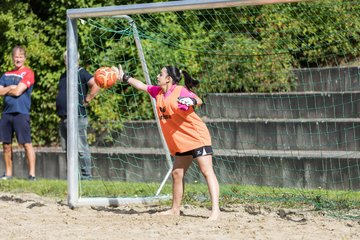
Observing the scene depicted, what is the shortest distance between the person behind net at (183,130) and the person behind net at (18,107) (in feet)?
12.2

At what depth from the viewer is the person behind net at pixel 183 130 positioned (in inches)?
353

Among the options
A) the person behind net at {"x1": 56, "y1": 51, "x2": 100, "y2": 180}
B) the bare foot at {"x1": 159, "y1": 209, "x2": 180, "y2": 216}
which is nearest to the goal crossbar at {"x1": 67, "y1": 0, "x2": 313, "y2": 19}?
the person behind net at {"x1": 56, "y1": 51, "x2": 100, "y2": 180}

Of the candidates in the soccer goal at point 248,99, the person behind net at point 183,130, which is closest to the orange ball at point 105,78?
the person behind net at point 183,130

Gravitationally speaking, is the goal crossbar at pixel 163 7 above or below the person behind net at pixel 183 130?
above

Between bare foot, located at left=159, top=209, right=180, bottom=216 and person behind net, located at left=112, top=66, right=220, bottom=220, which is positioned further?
bare foot, located at left=159, top=209, right=180, bottom=216

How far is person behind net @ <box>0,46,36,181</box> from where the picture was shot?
12.5m

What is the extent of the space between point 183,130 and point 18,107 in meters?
4.11

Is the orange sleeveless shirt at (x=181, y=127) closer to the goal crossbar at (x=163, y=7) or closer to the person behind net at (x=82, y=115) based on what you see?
the goal crossbar at (x=163, y=7)

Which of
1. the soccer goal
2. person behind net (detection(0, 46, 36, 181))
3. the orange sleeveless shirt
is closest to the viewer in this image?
the orange sleeveless shirt

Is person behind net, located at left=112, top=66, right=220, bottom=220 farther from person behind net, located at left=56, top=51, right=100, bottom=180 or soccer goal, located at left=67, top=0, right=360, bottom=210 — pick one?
person behind net, located at left=56, top=51, right=100, bottom=180

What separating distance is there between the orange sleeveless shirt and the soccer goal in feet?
5.28

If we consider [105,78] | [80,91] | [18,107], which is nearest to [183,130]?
[105,78]

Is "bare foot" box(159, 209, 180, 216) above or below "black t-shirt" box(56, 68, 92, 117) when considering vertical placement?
below

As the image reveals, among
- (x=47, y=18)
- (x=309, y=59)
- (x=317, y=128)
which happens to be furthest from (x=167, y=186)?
(x=47, y=18)
